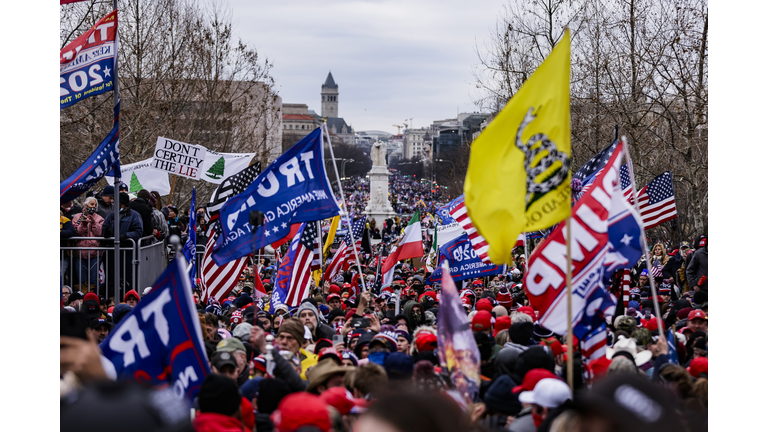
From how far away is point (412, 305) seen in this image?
35.4 feet

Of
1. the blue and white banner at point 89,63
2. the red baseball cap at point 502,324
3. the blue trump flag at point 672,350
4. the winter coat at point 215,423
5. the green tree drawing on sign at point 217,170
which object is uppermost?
the blue and white banner at point 89,63

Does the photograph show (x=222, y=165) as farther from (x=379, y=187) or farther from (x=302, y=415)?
(x=379, y=187)

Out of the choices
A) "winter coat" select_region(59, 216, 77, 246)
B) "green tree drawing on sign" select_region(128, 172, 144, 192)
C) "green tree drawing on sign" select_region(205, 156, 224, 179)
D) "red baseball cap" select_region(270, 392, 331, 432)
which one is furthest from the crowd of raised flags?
"green tree drawing on sign" select_region(205, 156, 224, 179)

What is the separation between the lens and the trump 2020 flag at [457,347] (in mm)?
5320

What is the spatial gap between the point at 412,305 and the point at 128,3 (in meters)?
21.6

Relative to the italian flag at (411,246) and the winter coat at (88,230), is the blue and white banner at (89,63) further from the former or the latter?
the italian flag at (411,246)

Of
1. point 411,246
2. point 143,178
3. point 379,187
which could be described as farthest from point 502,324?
point 379,187

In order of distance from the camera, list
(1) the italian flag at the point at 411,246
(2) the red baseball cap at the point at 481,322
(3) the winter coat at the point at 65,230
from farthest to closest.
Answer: (1) the italian flag at the point at 411,246, (3) the winter coat at the point at 65,230, (2) the red baseball cap at the point at 481,322

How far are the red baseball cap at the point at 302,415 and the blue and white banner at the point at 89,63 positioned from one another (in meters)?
7.19

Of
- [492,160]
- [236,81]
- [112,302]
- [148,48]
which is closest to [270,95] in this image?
[236,81]

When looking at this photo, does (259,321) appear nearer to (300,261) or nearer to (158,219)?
(300,261)

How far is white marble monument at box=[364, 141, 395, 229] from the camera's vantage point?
62938 millimetres

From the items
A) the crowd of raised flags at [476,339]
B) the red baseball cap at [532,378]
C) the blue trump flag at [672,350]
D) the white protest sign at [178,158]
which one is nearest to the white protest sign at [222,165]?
the white protest sign at [178,158]

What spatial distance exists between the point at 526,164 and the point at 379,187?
2257 inches
